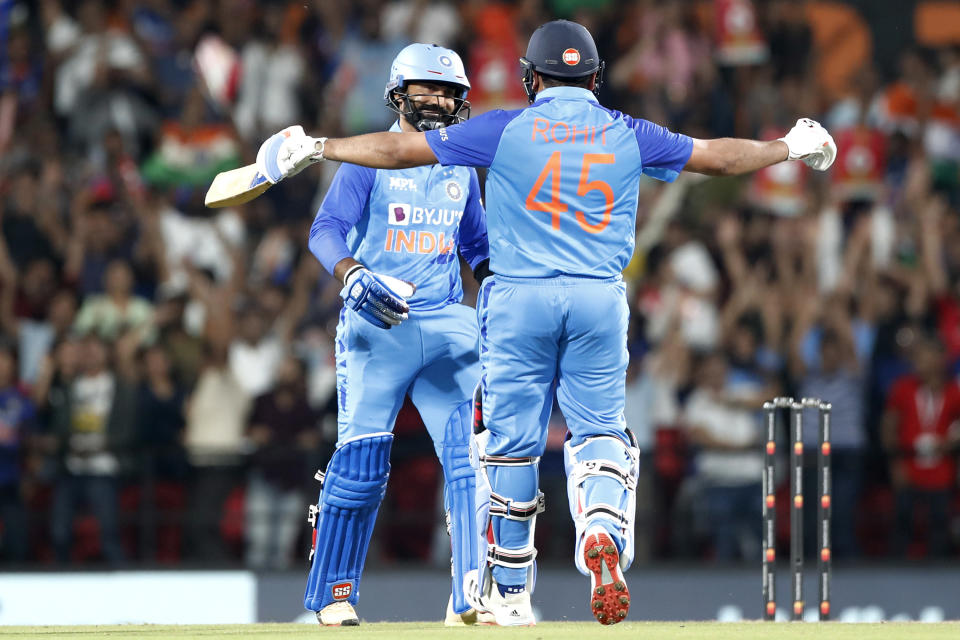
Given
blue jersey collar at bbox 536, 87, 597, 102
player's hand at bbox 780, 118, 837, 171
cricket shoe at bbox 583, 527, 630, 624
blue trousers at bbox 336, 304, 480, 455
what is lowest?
cricket shoe at bbox 583, 527, 630, 624

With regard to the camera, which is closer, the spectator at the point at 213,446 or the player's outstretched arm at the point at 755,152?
the player's outstretched arm at the point at 755,152

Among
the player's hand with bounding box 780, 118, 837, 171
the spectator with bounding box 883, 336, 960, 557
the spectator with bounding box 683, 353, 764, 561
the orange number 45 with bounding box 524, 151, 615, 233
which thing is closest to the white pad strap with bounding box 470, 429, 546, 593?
the orange number 45 with bounding box 524, 151, 615, 233

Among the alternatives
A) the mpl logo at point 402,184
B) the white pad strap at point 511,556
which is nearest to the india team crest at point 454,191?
the mpl logo at point 402,184

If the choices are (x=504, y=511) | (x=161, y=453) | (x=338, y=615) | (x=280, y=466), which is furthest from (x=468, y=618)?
(x=161, y=453)

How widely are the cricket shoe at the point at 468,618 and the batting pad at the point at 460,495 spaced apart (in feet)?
0.11

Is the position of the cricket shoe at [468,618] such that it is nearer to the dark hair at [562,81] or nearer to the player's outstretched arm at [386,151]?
the player's outstretched arm at [386,151]

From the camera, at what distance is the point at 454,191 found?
25.6ft

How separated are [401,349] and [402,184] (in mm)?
732

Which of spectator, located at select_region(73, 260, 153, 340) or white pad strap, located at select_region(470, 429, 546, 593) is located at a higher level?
spectator, located at select_region(73, 260, 153, 340)

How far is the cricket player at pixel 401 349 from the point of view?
7676 mm

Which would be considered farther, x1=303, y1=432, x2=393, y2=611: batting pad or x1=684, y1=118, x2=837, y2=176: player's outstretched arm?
x1=303, y1=432, x2=393, y2=611: batting pad

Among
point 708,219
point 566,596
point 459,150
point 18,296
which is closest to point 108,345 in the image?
point 18,296

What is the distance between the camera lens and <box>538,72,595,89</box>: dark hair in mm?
6906

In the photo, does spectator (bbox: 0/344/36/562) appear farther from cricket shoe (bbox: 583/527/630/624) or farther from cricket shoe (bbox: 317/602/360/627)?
cricket shoe (bbox: 583/527/630/624)
